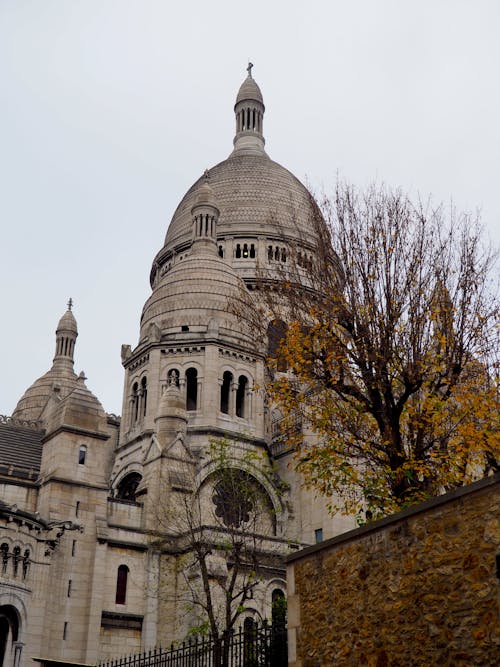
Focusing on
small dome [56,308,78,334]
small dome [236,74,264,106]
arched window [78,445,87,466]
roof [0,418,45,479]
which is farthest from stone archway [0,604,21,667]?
small dome [236,74,264,106]

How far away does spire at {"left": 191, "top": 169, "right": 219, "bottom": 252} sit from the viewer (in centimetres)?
5809

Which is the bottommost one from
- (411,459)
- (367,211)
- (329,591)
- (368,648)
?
(368,648)

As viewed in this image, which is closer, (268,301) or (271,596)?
(268,301)

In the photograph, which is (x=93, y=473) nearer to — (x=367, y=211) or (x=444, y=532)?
(x=367, y=211)

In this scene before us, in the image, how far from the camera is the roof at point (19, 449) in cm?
3947

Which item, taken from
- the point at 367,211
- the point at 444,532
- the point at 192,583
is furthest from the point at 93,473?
the point at 444,532

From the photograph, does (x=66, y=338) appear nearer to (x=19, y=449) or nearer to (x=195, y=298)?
(x=195, y=298)

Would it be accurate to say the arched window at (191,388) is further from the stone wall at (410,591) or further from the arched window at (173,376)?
the stone wall at (410,591)

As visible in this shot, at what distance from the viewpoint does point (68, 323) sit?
2527 inches

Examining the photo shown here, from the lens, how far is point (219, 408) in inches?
1890

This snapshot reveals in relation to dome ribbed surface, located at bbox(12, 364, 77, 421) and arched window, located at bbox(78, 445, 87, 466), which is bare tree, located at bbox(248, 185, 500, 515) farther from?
dome ribbed surface, located at bbox(12, 364, 77, 421)

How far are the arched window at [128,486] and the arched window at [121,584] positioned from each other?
10.7m

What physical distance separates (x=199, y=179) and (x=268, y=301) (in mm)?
57452

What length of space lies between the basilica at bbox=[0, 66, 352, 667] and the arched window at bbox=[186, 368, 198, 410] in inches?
2.7
